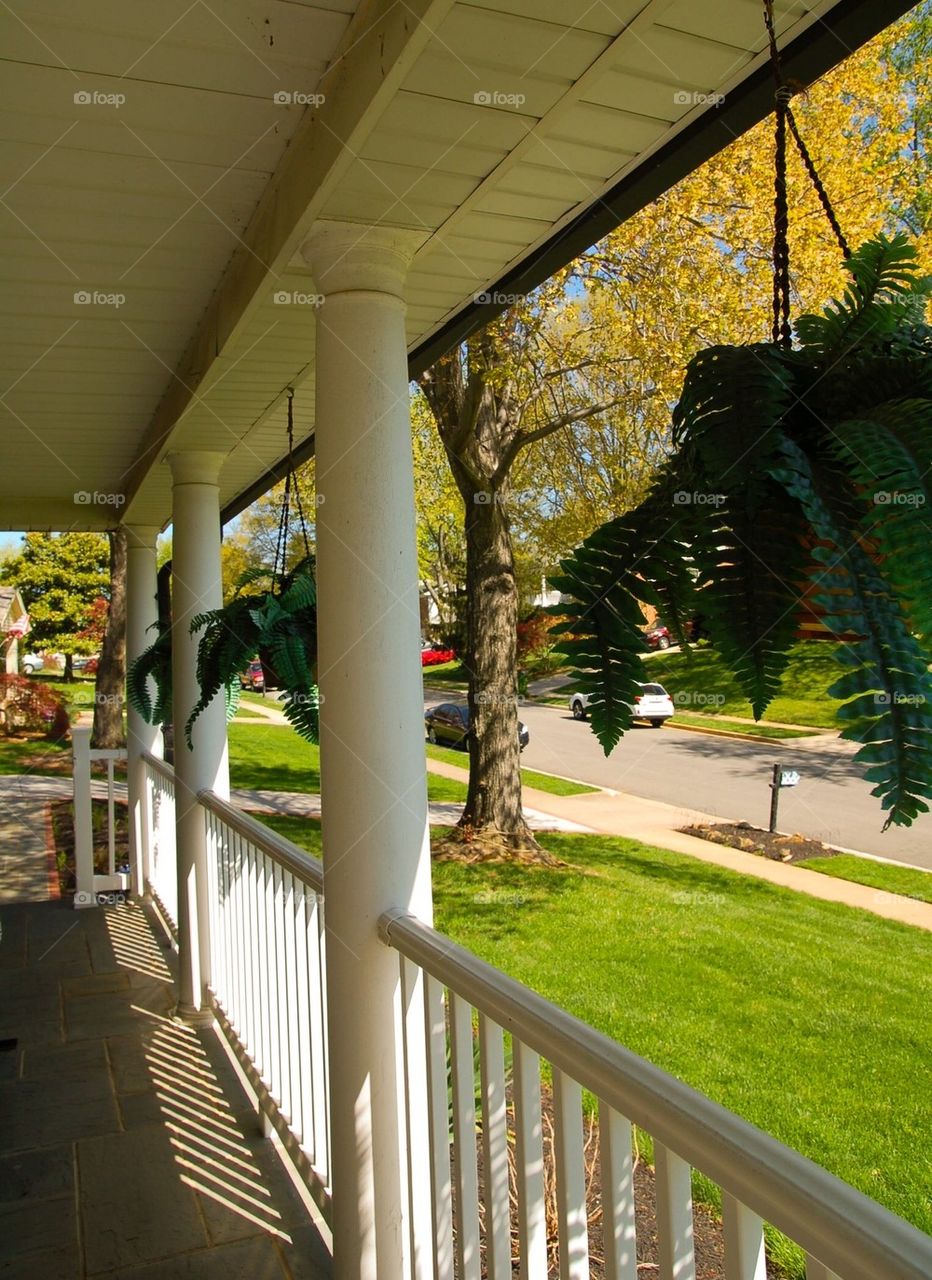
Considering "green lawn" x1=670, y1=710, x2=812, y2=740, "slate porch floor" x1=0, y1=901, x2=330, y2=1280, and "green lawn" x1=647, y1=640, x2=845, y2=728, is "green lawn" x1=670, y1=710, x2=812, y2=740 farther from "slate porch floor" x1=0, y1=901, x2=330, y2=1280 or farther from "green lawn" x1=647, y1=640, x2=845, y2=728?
"green lawn" x1=647, y1=640, x2=845, y2=728

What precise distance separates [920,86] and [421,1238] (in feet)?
32.4

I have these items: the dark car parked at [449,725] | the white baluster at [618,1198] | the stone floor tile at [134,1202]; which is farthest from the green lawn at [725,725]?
the white baluster at [618,1198]

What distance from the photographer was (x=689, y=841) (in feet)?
31.6

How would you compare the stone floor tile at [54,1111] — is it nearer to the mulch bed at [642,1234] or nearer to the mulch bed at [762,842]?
the mulch bed at [642,1234]

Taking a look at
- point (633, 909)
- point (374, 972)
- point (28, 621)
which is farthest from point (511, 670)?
point (28, 621)

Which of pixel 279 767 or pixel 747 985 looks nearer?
pixel 747 985

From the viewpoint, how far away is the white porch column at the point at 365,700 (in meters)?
1.93

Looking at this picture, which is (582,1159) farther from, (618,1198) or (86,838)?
(86,838)

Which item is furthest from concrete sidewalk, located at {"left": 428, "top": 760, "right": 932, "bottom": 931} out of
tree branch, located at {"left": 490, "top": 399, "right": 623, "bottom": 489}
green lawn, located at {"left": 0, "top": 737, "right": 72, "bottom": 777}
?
green lawn, located at {"left": 0, "top": 737, "right": 72, "bottom": 777}

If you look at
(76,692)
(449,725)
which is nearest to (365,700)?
(449,725)

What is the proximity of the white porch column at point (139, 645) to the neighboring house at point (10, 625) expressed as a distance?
12.6 meters

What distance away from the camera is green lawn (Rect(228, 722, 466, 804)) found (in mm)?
12473

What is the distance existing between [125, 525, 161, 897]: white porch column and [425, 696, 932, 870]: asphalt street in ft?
12.0

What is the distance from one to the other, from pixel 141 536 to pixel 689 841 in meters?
6.01
